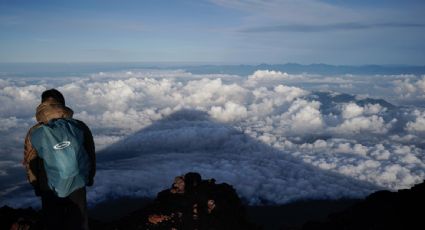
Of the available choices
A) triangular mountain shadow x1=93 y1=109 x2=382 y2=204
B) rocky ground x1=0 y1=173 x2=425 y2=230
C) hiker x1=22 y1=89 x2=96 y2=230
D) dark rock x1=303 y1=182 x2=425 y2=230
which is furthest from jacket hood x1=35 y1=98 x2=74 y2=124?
triangular mountain shadow x1=93 y1=109 x2=382 y2=204

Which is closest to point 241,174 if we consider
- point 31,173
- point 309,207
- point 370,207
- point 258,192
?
point 258,192

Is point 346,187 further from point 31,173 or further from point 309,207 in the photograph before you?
point 31,173

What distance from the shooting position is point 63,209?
7332 millimetres

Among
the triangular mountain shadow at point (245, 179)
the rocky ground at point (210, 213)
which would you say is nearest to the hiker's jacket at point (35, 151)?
the rocky ground at point (210, 213)

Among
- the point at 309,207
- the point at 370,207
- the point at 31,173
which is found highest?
the point at 31,173

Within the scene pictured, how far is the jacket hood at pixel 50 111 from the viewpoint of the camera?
6859mm

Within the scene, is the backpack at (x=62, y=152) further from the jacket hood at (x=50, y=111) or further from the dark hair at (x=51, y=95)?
the dark hair at (x=51, y=95)

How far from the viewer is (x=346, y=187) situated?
159 meters

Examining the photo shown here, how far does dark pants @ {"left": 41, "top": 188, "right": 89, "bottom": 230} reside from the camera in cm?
723

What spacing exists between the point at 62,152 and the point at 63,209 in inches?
55.6

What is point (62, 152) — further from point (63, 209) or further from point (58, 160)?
point (63, 209)

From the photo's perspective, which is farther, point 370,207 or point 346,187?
point 346,187

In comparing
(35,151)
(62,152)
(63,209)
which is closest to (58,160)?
(62,152)

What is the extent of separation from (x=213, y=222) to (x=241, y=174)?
6184 inches
